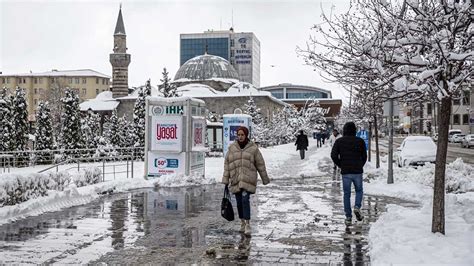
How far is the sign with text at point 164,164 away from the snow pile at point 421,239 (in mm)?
8829

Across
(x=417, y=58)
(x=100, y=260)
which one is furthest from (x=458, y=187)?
(x=100, y=260)

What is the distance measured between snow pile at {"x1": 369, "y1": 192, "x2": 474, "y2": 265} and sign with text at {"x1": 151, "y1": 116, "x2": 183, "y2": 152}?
346 inches

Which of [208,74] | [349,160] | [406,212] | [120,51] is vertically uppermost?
[120,51]

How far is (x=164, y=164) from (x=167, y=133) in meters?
0.98

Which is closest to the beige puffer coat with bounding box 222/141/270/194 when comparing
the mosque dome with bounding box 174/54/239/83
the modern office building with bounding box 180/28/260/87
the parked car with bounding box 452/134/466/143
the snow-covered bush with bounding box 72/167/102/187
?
the snow-covered bush with bounding box 72/167/102/187

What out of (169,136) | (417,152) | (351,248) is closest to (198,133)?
(169,136)

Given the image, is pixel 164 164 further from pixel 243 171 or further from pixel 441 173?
pixel 441 173

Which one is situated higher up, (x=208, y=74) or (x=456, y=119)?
(x=208, y=74)

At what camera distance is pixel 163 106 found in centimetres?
1742

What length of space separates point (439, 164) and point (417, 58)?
1470 millimetres

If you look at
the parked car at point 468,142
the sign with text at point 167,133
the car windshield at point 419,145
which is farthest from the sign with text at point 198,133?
the parked car at point 468,142

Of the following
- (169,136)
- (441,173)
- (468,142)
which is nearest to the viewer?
(441,173)

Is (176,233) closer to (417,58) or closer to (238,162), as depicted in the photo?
(238,162)

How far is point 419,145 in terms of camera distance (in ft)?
80.7
